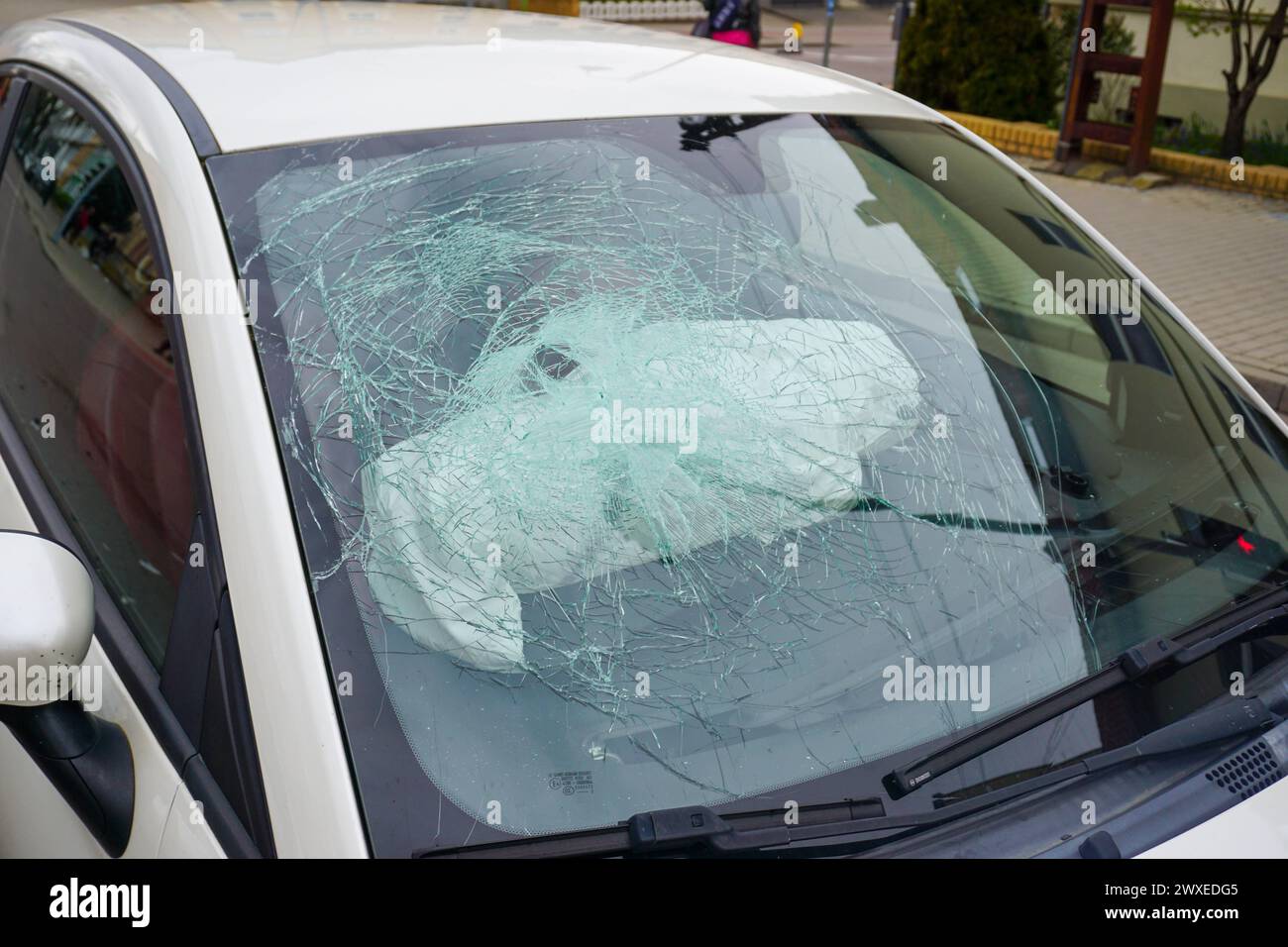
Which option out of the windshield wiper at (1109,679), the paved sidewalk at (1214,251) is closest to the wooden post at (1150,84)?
the paved sidewalk at (1214,251)

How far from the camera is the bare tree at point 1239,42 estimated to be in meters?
9.24

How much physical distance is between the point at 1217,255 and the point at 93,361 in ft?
24.1

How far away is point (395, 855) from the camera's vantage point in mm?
1223

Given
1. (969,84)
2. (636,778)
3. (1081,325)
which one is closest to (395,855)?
(636,778)

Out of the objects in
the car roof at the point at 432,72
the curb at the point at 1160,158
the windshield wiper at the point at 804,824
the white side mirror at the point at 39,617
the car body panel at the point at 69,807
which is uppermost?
the curb at the point at 1160,158

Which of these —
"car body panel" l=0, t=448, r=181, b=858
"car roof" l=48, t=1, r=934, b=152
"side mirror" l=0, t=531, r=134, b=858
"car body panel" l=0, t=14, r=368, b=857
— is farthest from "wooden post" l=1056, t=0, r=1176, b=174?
"side mirror" l=0, t=531, r=134, b=858

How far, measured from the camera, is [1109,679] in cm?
153

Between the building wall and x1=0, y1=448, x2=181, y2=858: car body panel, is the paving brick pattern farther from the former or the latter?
x1=0, y1=448, x2=181, y2=858: car body panel

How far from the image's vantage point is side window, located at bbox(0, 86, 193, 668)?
160 centimetres

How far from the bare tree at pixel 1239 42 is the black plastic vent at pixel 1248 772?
938 centimetres

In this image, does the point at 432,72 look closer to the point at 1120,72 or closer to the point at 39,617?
the point at 39,617

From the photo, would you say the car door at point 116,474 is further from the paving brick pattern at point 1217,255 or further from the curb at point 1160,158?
the curb at point 1160,158

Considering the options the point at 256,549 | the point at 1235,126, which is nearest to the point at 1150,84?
the point at 1235,126

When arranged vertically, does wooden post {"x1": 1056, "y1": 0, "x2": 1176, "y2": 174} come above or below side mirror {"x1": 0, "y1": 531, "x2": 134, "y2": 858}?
above
